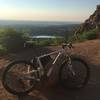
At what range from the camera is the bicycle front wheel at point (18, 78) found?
17.2 ft

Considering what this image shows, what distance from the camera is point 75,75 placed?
18.6ft

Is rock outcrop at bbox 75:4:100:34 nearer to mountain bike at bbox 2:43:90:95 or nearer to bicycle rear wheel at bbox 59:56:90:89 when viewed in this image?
bicycle rear wheel at bbox 59:56:90:89

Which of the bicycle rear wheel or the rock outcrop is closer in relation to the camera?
the bicycle rear wheel

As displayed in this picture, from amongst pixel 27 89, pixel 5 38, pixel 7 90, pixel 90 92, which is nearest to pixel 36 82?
pixel 27 89

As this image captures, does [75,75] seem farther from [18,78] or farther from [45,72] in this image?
[18,78]

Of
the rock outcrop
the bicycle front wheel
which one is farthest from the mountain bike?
the rock outcrop

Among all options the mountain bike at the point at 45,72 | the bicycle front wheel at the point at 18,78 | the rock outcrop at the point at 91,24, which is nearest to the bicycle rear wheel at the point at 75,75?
the mountain bike at the point at 45,72

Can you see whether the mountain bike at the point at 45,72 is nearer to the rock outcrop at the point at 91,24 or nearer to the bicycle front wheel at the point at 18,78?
the bicycle front wheel at the point at 18,78

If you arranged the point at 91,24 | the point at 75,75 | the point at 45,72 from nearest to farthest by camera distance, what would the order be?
the point at 45,72 < the point at 75,75 < the point at 91,24

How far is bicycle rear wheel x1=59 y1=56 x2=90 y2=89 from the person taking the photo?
18.0 ft

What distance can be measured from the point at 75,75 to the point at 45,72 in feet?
2.37

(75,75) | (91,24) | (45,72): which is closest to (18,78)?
(45,72)

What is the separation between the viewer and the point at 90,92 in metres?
5.56

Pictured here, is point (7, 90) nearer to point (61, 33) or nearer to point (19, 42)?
→ point (61, 33)
